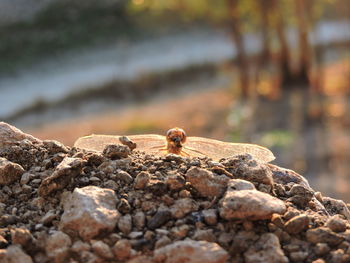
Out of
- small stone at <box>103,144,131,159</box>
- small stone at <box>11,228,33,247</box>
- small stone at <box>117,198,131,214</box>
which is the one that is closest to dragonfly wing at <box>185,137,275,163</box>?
small stone at <box>103,144,131,159</box>

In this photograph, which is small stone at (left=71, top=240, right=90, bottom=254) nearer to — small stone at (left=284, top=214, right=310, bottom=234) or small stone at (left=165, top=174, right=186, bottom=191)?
small stone at (left=165, top=174, right=186, bottom=191)

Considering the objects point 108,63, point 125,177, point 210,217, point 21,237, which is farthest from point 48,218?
point 108,63

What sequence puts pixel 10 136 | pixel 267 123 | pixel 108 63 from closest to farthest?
pixel 10 136, pixel 267 123, pixel 108 63

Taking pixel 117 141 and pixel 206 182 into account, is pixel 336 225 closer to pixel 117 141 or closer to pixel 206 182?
pixel 206 182

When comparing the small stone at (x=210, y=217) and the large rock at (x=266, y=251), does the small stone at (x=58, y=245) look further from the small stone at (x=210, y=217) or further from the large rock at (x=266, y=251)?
the large rock at (x=266, y=251)

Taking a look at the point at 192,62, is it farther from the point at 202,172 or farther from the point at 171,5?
the point at 202,172

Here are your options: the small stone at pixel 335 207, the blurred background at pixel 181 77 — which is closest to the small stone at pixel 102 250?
Result: the small stone at pixel 335 207
